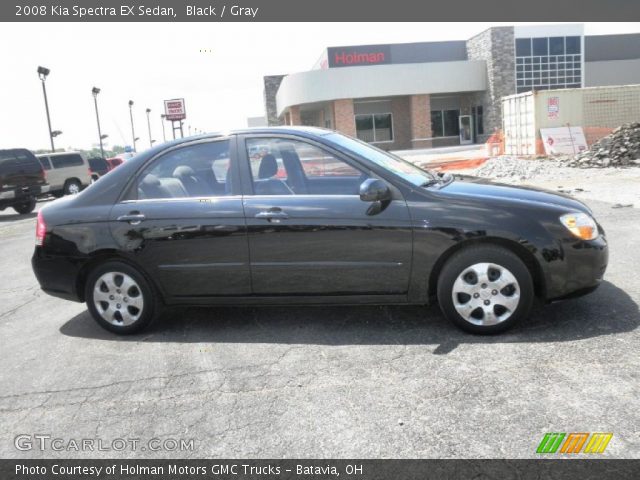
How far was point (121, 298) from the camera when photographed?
4645 millimetres

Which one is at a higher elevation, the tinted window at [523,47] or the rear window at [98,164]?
the tinted window at [523,47]

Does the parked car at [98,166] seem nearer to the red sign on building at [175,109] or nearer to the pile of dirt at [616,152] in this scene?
the red sign on building at [175,109]

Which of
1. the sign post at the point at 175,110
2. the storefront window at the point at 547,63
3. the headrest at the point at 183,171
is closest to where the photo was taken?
the headrest at the point at 183,171

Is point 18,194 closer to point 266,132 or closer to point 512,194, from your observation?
point 266,132

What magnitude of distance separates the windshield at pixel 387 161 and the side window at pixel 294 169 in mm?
190

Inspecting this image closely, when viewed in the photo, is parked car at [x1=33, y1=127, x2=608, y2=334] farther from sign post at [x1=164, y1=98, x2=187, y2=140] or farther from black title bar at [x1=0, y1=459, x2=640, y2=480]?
sign post at [x1=164, y1=98, x2=187, y2=140]

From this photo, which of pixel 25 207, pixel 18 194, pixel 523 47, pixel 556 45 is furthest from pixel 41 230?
pixel 556 45

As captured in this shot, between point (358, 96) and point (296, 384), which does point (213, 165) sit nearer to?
point (296, 384)

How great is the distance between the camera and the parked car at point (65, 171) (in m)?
21.2

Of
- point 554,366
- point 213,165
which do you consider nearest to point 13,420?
point 213,165

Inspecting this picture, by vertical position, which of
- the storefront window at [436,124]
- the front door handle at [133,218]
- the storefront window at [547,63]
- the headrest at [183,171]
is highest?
the storefront window at [547,63]

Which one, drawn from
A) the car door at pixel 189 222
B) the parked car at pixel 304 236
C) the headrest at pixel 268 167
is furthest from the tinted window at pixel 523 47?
the car door at pixel 189 222

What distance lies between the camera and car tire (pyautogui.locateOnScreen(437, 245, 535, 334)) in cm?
393

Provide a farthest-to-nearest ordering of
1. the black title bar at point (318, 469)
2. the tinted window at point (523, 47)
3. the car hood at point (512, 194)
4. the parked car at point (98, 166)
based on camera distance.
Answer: the tinted window at point (523, 47) < the parked car at point (98, 166) < the car hood at point (512, 194) < the black title bar at point (318, 469)
